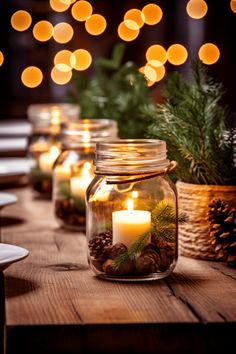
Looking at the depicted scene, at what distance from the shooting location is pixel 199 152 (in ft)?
4.68

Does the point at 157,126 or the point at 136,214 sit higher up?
the point at 157,126

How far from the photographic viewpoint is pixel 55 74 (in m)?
6.25

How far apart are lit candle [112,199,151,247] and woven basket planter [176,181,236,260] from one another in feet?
0.54

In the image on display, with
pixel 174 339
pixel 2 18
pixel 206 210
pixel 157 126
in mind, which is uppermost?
pixel 2 18

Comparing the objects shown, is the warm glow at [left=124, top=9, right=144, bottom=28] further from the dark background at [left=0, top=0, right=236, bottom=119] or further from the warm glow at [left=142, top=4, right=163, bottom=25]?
the dark background at [left=0, top=0, right=236, bottom=119]

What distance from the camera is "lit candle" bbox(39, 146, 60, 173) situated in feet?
8.03

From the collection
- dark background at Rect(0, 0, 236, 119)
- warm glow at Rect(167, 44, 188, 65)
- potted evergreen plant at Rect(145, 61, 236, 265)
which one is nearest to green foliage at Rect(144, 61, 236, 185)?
potted evergreen plant at Rect(145, 61, 236, 265)

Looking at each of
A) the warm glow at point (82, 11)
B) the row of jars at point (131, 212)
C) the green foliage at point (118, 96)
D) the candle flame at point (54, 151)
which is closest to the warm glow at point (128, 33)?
the warm glow at point (82, 11)

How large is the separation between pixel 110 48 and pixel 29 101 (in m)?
1.13

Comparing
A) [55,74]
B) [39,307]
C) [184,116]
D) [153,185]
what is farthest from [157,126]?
[55,74]

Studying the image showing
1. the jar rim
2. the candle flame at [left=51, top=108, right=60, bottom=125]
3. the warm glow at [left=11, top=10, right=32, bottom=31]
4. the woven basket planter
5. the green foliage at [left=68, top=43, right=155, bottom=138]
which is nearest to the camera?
the jar rim

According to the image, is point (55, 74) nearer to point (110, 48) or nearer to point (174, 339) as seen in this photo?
point (110, 48)

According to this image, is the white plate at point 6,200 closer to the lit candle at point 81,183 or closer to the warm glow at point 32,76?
the lit candle at point 81,183

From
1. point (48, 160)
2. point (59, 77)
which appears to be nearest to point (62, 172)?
point (48, 160)
